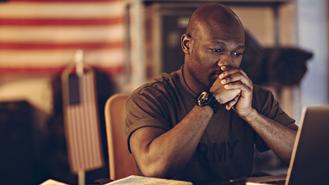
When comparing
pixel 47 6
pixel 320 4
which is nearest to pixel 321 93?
pixel 320 4

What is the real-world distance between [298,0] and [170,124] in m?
2.46

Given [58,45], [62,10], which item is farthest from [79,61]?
[62,10]

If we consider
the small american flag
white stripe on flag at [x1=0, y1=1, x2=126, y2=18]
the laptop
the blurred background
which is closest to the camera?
the laptop

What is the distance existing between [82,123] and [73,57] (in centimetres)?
65

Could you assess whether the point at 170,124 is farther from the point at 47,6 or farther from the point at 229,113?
the point at 47,6

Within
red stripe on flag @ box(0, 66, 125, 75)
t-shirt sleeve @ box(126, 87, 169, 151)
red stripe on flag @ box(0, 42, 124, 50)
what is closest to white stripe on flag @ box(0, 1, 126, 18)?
red stripe on flag @ box(0, 42, 124, 50)

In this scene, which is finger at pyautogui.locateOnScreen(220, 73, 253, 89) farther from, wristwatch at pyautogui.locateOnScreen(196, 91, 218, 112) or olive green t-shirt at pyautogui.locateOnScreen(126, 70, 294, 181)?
olive green t-shirt at pyautogui.locateOnScreen(126, 70, 294, 181)

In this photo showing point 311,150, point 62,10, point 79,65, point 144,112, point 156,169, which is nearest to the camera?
point 311,150

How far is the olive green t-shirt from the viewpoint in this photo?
1521mm

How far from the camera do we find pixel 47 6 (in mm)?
3781

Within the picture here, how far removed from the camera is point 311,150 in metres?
1.07

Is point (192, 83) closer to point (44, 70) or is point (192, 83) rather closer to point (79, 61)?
point (79, 61)

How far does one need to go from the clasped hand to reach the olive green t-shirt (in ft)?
0.32

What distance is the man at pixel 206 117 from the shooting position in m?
1.44
